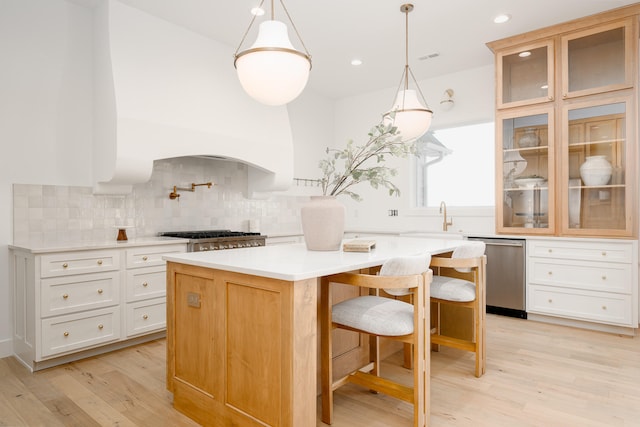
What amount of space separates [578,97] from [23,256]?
15.9ft

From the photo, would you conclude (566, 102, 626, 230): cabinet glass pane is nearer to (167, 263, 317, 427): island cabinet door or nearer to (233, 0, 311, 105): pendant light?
(233, 0, 311, 105): pendant light

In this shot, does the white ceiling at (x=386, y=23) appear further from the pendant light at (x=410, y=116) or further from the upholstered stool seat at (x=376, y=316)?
the upholstered stool seat at (x=376, y=316)

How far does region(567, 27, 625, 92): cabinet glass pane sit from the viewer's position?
347cm

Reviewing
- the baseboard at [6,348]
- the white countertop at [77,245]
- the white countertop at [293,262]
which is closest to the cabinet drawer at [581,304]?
the white countertop at [293,262]

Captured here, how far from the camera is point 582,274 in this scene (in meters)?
3.60

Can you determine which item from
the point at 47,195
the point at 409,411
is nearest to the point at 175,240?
the point at 47,195

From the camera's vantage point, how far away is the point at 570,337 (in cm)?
342

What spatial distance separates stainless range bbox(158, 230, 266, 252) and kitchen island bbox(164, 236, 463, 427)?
1387 millimetres

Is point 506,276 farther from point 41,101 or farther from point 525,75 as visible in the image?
point 41,101

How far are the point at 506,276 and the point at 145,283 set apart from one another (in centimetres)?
345

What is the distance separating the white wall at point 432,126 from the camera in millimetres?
4715

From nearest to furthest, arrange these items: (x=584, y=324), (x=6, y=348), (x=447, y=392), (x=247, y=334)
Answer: (x=247, y=334) < (x=447, y=392) < (x=6, y=348) < (x=584, y=324)

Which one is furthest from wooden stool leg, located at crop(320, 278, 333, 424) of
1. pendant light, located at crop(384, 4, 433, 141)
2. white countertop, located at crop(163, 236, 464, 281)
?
pendant light, located at crop(384, 4, 433, 141)

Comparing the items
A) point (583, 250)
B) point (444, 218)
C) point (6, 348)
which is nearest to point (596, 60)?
point (583, 250)
